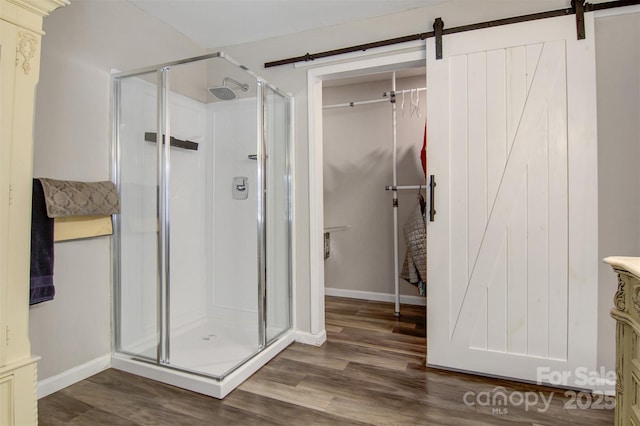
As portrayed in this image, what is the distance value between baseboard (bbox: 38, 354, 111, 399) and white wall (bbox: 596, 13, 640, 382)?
9.71 ft

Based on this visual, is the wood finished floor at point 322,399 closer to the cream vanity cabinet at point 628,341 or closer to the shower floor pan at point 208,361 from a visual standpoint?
the shower floor pan at point 208,361

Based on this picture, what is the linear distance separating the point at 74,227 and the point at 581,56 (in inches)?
117

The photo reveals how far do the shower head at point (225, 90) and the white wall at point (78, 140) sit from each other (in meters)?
0.59

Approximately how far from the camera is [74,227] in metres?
1.85

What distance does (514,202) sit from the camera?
1983 mm

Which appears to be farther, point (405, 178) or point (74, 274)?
point (405, 178)

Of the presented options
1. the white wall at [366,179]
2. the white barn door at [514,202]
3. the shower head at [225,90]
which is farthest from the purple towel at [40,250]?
the white wall at [366,179]

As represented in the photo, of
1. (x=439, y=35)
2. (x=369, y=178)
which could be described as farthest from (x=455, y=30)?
(x=369, y=178)

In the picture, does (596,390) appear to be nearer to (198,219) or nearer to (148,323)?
(148,323)

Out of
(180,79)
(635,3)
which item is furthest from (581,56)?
(180,79)

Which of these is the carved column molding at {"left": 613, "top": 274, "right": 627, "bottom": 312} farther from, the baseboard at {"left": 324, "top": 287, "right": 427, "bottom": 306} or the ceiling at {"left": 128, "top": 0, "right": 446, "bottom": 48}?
the baseboard at {"left": 324, "top": 287, "right": 427, "bottom": 306}

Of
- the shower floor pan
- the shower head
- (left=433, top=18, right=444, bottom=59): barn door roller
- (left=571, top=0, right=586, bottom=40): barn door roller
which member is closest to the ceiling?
(left=433, top=18, right=444, bottom=59): barn door roller

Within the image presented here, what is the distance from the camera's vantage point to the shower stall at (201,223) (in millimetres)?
2133

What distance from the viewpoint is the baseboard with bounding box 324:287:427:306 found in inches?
138
